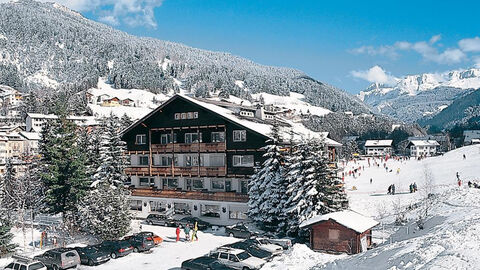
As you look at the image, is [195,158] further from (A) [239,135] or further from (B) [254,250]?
(B) [254,250]

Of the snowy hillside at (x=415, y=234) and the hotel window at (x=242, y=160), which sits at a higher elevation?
the hotel window at (x=242, y=160)

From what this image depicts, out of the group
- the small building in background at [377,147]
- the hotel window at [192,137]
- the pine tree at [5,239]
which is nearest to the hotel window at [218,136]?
the hotel window at [192,137]

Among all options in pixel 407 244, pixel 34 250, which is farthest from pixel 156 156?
pixel 407 244

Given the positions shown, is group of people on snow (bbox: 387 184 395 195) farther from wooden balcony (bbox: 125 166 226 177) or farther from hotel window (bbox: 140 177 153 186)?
hotel window (bbox: 140 177 153 186)

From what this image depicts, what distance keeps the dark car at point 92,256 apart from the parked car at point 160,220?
506 inches

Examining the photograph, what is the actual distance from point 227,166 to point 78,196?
1397cm

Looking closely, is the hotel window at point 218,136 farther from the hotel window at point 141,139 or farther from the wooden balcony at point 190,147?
the hotel window at point 141,139

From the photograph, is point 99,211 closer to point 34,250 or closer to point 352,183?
point 34,250

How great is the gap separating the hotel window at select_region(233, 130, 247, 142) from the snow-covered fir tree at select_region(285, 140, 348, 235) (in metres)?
8.85

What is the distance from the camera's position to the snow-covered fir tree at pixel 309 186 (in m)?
32.0

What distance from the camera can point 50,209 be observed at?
4022cm

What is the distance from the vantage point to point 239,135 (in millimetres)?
41688

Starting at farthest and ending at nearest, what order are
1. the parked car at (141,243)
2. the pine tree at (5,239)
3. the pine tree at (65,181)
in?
the pine tree at (65,181), the pine tree at (5,239), the parked car at (141,243)

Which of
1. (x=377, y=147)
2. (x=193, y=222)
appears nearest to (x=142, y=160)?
(x=193, y=222)
